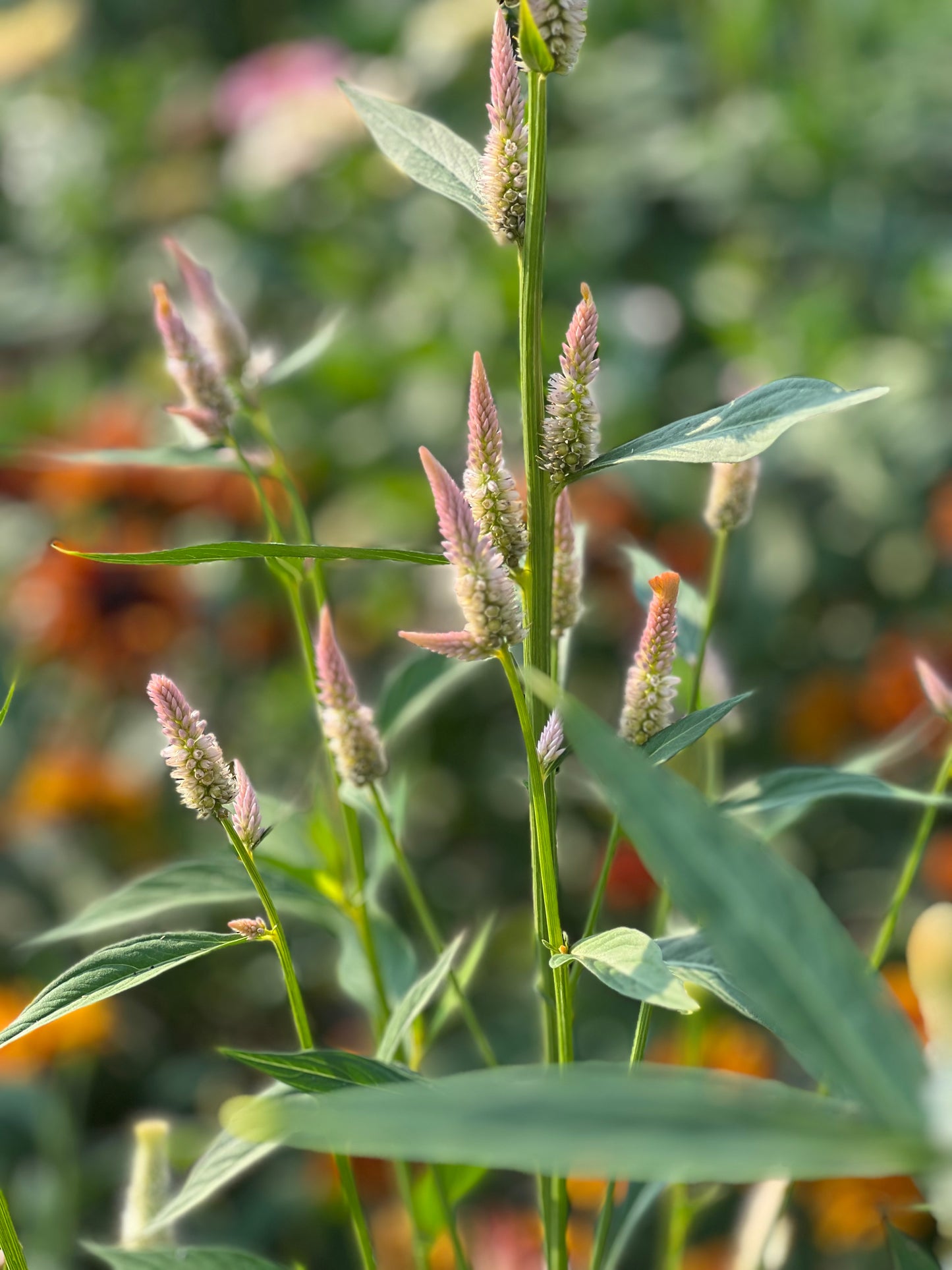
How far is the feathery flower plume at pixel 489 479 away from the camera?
10.2 inches

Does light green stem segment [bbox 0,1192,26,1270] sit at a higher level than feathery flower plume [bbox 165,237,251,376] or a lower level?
lower

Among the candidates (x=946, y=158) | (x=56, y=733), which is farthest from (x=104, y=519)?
(x=946, y=158)

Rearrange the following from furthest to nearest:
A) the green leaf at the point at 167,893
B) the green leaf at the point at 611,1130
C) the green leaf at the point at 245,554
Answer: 1. the green leaf at the point at 167,893
2. the green leaf at the point at 245,554
3. the green leaf at the point at 611,1130

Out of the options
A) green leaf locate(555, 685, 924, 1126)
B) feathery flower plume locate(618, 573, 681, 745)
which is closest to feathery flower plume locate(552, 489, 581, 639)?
feathery flower plume locate(618, 573, 681, 745)

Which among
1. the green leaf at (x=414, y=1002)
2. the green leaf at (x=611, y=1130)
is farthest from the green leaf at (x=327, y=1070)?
the green leaf at (x=611, y=1130)

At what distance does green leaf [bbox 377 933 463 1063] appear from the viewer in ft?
0.95

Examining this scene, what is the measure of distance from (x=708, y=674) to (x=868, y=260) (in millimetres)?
927

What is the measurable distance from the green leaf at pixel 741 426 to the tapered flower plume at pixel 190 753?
3.8 inches

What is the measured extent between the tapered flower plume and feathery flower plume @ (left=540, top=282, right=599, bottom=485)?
94mm

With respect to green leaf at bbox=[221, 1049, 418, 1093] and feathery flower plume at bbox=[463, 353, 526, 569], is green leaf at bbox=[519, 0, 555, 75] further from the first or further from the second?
green leaf at bbox=[221, 1049, 418, 1093]

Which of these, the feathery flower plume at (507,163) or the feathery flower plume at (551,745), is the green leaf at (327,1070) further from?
the feathery flower plume at (507,163)

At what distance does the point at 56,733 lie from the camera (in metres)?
1.15

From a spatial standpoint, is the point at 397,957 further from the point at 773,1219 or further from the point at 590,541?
the point at 590,541

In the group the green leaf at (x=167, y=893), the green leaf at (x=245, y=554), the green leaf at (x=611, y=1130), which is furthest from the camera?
the green leaf at (x=167, y=893)
